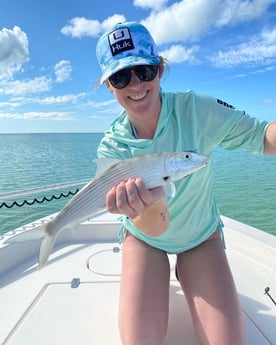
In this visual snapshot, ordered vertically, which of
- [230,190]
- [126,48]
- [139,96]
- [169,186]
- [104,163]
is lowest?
[230,190]

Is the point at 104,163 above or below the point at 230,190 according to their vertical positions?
above

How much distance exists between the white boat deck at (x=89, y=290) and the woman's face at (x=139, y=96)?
131 centimetres

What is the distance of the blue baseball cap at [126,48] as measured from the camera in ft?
6.09

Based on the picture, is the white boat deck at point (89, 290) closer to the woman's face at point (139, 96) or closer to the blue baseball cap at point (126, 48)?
the woman's face at point (139, 96)

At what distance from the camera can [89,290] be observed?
240 cm

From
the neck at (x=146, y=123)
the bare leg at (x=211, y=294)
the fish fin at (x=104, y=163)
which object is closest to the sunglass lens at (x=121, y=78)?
the neck at (x=146, y=123)

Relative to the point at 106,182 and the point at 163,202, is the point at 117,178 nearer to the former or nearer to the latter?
the point at 106,182

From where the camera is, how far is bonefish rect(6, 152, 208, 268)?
164 cm

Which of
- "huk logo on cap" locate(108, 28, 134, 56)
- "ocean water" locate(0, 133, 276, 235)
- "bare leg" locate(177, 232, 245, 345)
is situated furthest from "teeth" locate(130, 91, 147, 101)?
"ocean water" locate(0, 133, 276, 235)

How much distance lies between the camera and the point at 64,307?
7.18 ft

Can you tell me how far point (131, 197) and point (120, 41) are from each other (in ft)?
3.16

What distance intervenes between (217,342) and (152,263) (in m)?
0.57

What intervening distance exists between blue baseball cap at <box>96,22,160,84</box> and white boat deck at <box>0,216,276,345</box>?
1523 mm

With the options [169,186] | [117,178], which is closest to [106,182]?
[117,178]
